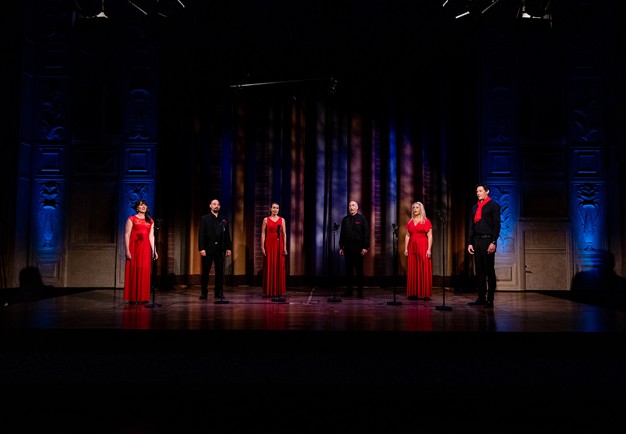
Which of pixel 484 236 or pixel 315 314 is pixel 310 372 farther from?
pixel 484 236

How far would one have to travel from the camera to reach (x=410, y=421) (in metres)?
2.97

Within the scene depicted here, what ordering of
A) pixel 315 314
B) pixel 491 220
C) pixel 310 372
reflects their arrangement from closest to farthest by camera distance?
pixel 310 372 < pixel 315 314 < pixel 491 220

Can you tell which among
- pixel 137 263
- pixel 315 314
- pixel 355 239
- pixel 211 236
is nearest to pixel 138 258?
pixel 137 263

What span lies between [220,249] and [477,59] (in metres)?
5.67

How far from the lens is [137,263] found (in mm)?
6094

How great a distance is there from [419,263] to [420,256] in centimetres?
11

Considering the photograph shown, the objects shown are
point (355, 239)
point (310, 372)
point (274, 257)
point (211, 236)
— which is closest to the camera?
point (310, 372)

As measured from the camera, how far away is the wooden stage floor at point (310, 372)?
2.99 m

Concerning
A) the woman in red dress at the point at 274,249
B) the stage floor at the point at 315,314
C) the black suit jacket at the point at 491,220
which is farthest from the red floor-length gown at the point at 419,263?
the woman in red dress at the point at 274,249

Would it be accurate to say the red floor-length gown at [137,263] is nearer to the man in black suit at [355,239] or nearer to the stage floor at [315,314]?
the stage floor at [315,314]

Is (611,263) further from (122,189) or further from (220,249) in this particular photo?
(122,189)

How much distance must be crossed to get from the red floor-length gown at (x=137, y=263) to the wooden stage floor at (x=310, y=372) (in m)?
0.97

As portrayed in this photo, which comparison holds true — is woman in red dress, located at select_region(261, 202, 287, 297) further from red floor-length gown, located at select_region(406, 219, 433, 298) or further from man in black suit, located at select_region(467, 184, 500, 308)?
man in black suit, located at select_region(467, 184, 500, 308)

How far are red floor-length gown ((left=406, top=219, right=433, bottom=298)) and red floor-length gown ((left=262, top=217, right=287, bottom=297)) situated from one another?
75.2 inches
